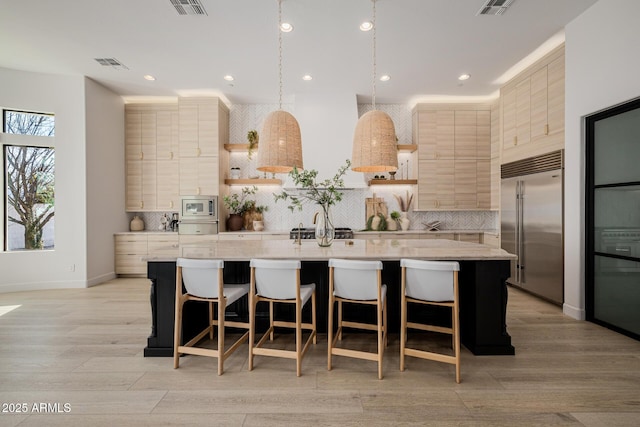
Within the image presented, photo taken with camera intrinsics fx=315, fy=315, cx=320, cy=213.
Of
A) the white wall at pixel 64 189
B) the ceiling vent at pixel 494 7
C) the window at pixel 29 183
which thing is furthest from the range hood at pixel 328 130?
the window at pixel 29 183

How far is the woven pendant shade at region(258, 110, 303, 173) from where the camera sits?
8.70 ft

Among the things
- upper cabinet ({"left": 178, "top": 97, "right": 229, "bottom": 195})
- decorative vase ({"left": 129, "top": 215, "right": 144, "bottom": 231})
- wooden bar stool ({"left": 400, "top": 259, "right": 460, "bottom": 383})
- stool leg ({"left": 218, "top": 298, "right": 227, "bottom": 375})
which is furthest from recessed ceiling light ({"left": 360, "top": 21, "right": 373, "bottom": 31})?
decorative vase ({"left": 129, "top": 215, "right": 144, "bottom": 231})

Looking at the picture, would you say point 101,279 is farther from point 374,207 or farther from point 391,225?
point 391,225

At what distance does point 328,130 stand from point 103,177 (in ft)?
12.6

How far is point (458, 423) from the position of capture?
1.82m

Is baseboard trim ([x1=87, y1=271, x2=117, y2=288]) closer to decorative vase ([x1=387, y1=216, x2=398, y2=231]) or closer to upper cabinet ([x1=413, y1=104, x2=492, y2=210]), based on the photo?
decorative vase ([x1=387, y1=216, x2=398, y2=231])

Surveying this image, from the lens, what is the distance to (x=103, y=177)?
5.25 metres

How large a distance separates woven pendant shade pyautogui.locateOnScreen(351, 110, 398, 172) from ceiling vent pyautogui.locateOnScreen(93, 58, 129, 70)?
3785 millimetres

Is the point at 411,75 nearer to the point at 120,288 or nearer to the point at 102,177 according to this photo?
the point at 102,177

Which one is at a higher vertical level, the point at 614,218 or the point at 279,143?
the point at 279,143

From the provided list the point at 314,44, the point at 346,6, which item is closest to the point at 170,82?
the point at 314,44

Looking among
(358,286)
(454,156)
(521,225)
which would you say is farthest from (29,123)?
(521,225)

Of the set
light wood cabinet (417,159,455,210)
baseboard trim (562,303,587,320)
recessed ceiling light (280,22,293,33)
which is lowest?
baseboard trim (562,303,587,320)

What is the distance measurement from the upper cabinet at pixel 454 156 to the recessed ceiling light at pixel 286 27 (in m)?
3.01
